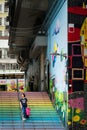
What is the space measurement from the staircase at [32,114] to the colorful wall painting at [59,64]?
19.6 inches

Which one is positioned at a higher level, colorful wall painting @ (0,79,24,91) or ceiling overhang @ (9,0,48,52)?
ceiling overhang @ (9,0,48,52)

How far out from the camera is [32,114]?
77.2 feet

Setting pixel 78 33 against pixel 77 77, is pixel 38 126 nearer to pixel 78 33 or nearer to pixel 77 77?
pixel 77 77

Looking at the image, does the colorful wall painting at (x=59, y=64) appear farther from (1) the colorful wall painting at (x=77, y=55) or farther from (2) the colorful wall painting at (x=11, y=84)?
(2) the colorful wall painting at (x=11, y=84)

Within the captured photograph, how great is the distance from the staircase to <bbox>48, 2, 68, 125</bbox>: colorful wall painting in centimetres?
50

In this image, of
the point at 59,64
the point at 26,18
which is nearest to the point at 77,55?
the point at 59,64

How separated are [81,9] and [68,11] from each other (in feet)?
2.42

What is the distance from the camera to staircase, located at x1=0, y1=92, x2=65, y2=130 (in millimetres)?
21766

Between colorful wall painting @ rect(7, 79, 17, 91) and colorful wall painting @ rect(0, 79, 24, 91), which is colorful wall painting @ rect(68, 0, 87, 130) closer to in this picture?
colorful wall painting @ rect(0, 79, 24, 91)

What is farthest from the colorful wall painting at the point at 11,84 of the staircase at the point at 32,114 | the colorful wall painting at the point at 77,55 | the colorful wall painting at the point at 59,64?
the colorful wall painting at the point at 77,55

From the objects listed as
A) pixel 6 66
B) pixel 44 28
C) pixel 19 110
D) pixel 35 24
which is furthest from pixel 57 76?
pixel 6 66

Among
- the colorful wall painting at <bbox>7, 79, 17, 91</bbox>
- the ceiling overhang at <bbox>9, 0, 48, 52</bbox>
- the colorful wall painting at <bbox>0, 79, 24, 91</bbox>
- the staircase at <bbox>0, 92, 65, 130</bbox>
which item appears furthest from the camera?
the colorful wall painting at <bbox>0, 79, 24, 91</bbox>

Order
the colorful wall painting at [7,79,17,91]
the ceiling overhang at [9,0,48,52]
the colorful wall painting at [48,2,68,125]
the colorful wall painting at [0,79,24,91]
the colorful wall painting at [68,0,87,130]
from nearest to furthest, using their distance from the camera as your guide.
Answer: the colorful wall painting at [68,0,87,130], the colorful wall painting at [48,2,68,125], the ceiling overhang at [9,0,48,52], the colorful wall painting at [7,79,17,91], the colorful wall painting at [0,79,24,91]

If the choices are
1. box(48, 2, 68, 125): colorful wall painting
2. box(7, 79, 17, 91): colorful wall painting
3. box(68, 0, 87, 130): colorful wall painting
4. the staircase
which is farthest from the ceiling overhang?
box(7, 79, 17, 91): colorful wall painting
